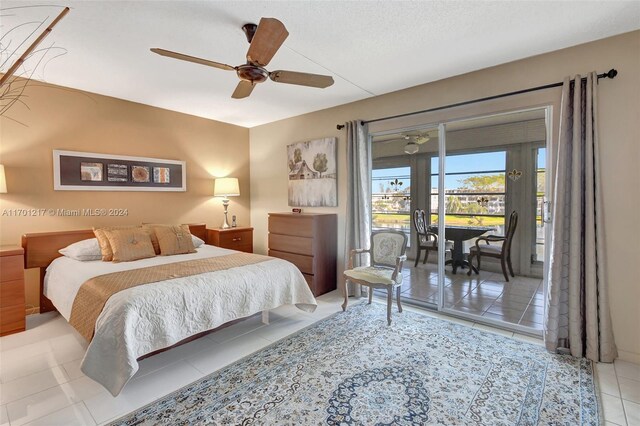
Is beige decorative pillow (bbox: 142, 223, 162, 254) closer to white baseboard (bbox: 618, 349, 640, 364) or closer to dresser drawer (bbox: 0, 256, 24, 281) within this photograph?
dresser drawer (bbox: 0, 256, 24, 281)

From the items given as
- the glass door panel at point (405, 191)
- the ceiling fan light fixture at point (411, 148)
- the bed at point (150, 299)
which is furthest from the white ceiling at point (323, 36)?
the bed at point (150, 299)

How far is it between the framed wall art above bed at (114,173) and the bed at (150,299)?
606 mm

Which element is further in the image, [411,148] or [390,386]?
[411,148]

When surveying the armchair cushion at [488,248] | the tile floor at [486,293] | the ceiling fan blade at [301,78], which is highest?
the ceiling fan blade at [301,78]

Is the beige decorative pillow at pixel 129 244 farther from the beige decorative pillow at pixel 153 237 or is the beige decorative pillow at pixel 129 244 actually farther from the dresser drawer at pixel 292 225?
the dresser drawer at pixel 292 225

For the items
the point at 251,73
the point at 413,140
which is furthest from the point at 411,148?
the point at 251,73

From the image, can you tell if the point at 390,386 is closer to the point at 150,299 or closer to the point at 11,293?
the point at 150,299

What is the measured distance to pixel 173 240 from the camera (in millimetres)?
3711

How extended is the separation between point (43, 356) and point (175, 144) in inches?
116

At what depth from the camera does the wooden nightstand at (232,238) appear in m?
4.65

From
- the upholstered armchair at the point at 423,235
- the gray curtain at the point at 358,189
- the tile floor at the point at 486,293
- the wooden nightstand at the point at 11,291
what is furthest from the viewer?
the upholstered armchair at the point at 423,235

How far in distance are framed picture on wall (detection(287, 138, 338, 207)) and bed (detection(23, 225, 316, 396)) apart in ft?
4.86

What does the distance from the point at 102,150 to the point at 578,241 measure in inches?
200

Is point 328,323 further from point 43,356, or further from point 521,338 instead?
point 43,356
